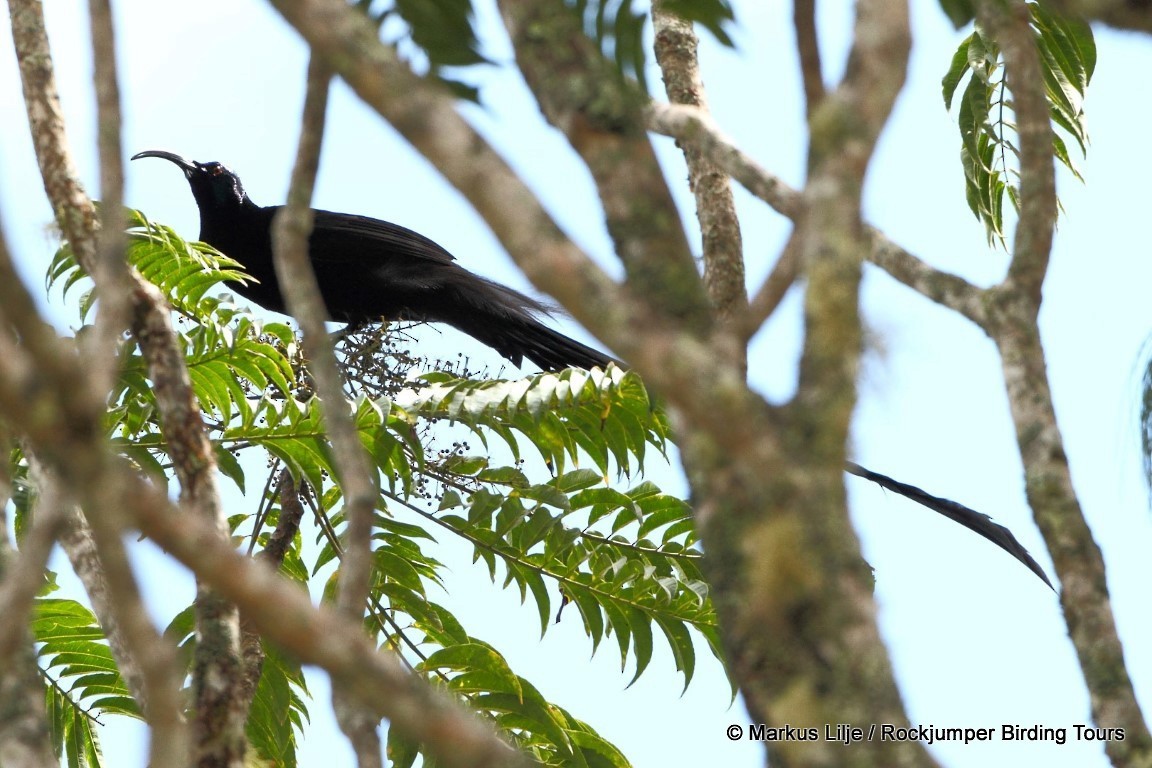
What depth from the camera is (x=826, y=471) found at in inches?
40.0

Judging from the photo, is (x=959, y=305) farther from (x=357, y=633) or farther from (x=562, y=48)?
(x=357, y=633)

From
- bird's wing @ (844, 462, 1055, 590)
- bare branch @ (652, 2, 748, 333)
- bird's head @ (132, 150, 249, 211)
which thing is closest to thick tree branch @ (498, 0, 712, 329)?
bare branch @ (652, 2, 748, 333)

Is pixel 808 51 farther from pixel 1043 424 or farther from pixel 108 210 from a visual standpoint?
pixel 108 210

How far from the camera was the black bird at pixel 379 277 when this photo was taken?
3.82m

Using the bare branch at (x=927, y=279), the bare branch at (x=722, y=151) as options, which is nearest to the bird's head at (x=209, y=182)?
the bare branch at (x=722, y=151)

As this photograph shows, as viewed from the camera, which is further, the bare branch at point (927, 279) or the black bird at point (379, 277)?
the black bird at point (379, 277)

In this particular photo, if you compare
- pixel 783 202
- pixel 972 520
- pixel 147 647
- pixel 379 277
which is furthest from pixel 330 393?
pixel 379 277

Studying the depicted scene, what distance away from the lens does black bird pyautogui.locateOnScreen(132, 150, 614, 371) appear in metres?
3.82

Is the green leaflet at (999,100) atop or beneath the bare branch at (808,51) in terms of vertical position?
atop

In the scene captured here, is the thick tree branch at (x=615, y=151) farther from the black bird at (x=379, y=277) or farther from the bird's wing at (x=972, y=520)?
the black bird at (x=379, y=277)

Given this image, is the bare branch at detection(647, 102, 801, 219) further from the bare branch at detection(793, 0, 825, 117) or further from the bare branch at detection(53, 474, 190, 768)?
the bare branch at detection(53, 474, 190, 768)

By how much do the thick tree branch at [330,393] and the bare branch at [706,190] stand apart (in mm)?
572

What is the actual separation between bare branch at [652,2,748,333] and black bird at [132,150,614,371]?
4.03ft

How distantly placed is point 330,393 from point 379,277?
10.4 ft
